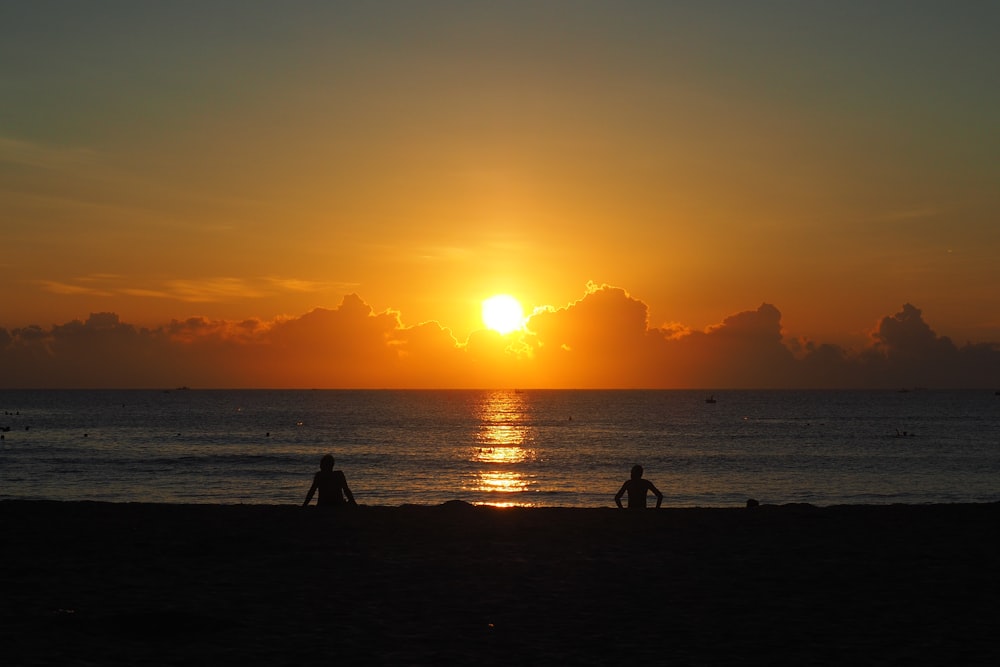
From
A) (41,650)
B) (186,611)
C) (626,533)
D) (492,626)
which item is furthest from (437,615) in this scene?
(626,533)

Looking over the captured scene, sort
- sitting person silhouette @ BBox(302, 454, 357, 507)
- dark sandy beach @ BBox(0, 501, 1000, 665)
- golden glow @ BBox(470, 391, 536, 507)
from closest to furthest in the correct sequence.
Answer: dark sandy beach @ BBox(0, 501, 1000, 665) < sitting person silhouette @ BBox(302, 454, 357, 507) < golden glow @ BBox(470, 391, 536, 507)

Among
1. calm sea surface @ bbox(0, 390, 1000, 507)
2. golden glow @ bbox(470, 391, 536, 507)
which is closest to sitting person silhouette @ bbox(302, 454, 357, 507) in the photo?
golden glow @ bbox(470, 391, 536, 507)

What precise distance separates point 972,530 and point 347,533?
11011 mm

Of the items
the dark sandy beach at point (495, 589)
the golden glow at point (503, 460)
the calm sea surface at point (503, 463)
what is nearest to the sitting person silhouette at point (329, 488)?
the dark sandy beach at point (495, 589)

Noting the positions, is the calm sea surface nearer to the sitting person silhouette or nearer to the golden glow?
the golden glow

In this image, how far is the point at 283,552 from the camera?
1499cm

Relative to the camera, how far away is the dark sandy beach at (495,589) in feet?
29.6

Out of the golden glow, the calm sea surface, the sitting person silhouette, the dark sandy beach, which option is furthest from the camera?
the golden glow

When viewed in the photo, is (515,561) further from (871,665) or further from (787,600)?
(871,665)

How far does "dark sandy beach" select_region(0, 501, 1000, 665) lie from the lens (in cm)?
902

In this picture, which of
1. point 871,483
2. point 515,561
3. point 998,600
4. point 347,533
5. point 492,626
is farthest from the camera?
point 871,483

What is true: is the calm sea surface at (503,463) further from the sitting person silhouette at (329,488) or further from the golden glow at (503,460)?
the sitting person silhouette at (329,488)

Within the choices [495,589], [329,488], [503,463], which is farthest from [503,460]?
[495,589]

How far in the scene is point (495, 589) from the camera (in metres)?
12.1
